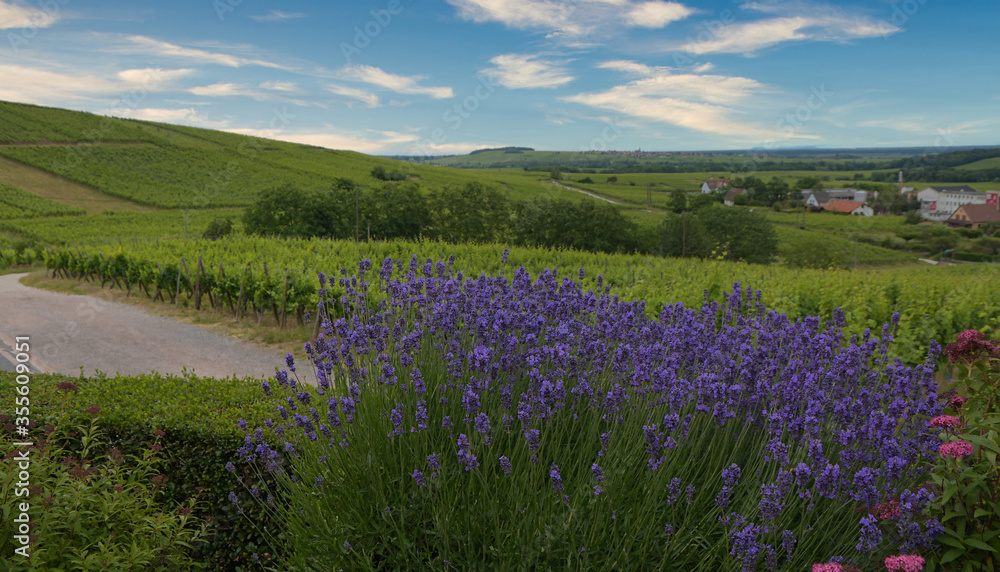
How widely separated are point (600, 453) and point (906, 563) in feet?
3.60

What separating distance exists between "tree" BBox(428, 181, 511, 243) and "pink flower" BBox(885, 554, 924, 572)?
38.0m

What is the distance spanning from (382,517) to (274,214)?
33.8 metres

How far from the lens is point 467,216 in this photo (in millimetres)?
40250

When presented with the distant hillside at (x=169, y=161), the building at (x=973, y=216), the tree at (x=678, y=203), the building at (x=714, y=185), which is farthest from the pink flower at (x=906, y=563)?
the building at (x=973, y=216)

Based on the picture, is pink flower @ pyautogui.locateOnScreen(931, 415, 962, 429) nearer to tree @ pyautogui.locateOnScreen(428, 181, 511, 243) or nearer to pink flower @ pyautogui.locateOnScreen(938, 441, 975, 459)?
pink flower @ pyautogui.locateOnScreen(938, 441, 975, 459)

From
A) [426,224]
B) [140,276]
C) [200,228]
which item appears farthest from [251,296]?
[200,228]

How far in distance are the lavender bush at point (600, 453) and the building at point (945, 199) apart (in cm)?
11228

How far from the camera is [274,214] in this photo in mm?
33500

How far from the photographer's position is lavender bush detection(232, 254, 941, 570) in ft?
7.54

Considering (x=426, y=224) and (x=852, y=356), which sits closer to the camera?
(x=852, y=356)

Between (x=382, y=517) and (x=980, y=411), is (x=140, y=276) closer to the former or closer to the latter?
(x=382, y=517)

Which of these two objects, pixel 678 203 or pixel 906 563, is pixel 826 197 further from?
pixel 906 563

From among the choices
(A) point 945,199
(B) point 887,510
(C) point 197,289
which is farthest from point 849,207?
(B) point 887,510

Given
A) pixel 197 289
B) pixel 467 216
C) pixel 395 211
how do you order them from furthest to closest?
pixel 467 216 < pixel 395 211 < pixel 197 289
